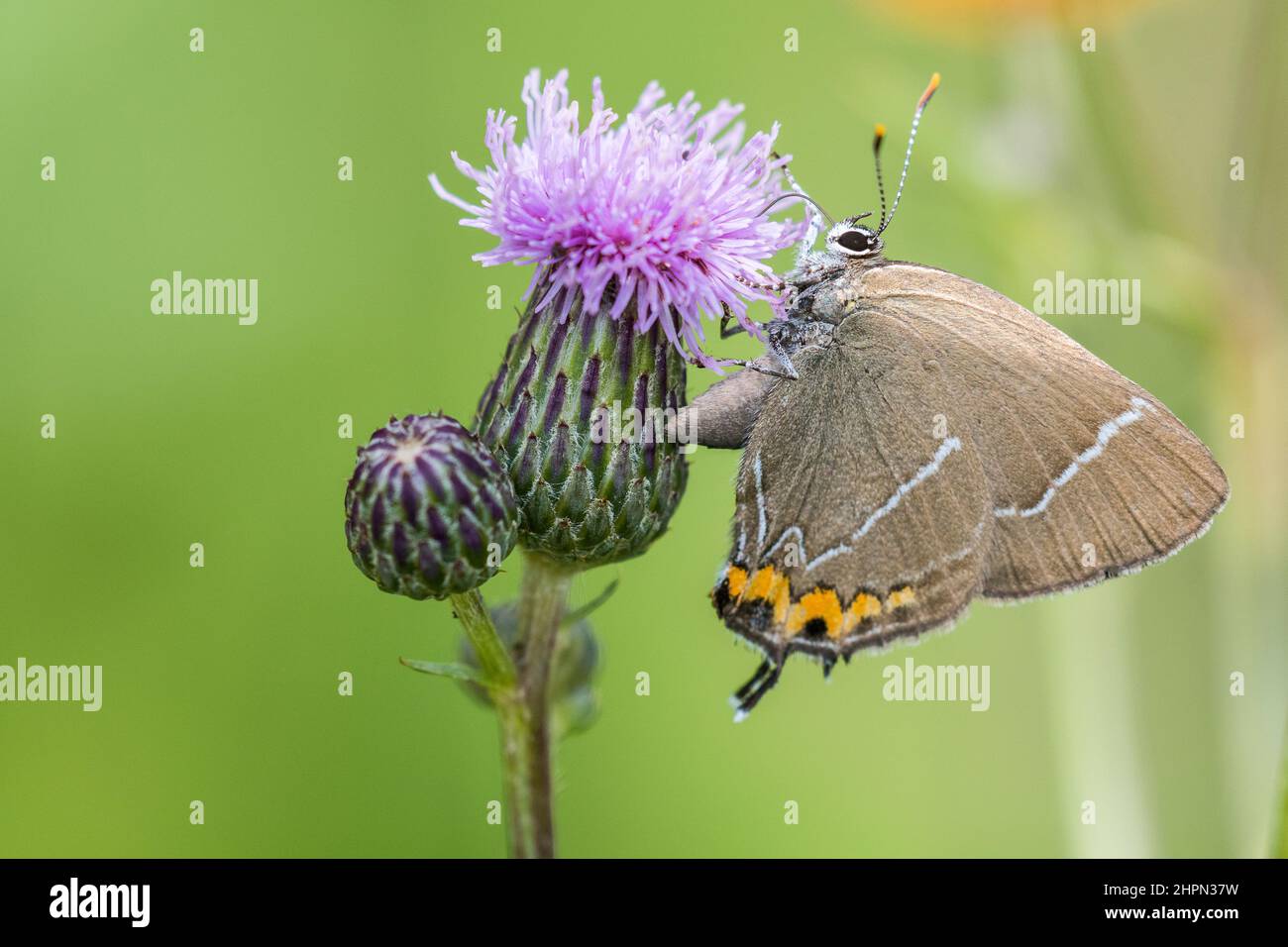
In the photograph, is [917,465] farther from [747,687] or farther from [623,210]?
[623,210]

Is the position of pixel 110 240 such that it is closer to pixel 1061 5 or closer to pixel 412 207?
pixel 412 207

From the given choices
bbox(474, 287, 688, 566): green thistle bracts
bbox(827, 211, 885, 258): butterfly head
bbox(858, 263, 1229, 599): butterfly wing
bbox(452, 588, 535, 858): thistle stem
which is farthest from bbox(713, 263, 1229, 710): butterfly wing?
bbox(452, 588, 535, 858): thistle stem

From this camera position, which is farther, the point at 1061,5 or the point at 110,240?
the point at 110,240

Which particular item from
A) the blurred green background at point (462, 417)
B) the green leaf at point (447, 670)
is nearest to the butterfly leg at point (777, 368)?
the blurred green background at point (462, 417)

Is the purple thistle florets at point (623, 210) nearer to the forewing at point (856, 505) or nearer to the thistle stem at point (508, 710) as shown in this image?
the forewing at point (856, 505)

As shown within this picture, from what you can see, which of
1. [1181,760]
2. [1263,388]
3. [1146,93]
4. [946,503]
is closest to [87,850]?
[946,503]

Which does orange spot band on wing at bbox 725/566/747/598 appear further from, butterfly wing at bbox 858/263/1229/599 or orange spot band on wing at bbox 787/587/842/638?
butterfly wing at bbox 858/263/1229/599
